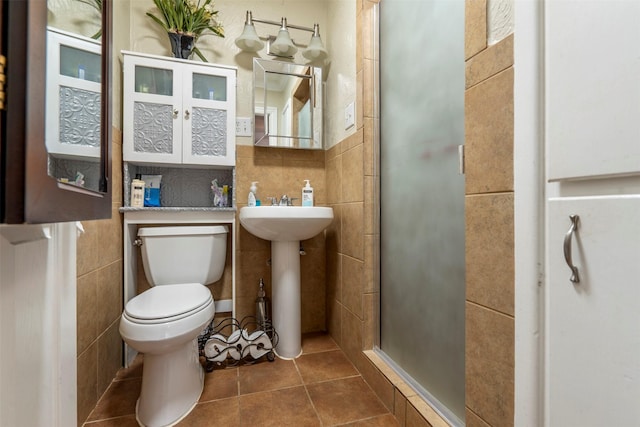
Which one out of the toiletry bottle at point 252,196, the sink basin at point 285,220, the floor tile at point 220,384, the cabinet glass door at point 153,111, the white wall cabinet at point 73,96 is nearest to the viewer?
the white wall cabinet at point 73,96

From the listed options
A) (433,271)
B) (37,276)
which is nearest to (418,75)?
(433,271)

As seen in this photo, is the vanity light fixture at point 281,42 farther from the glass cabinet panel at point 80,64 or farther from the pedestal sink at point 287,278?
the glass cabinet panel at point 80,64

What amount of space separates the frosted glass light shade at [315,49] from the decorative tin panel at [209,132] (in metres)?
0.70

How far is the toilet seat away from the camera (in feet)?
3.47

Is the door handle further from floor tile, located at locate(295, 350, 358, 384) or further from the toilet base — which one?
the toilet base

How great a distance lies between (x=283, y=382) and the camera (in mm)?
1381

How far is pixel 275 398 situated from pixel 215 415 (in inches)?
9.8

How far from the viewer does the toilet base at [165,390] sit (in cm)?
111

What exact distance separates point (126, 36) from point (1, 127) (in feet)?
5.74

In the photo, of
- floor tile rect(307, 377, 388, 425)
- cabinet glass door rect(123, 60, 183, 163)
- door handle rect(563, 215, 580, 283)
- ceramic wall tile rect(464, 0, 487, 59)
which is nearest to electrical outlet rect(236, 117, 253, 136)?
cabinet glass door rect(123, 60, 183, 163)

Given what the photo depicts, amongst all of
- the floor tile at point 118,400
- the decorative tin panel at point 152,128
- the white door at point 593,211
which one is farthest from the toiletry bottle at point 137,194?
the white door at point 593,211

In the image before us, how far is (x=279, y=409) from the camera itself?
120cm

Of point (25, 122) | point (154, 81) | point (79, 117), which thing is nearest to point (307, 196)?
point (154, 81)

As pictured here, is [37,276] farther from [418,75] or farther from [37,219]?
[418,75]
